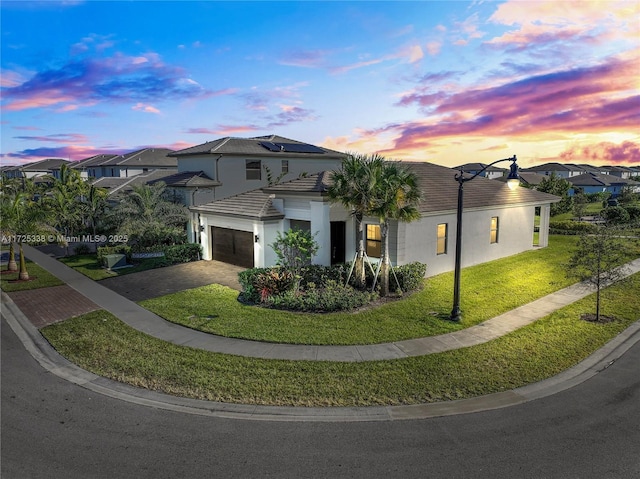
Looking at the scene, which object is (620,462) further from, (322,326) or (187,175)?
(187,175)

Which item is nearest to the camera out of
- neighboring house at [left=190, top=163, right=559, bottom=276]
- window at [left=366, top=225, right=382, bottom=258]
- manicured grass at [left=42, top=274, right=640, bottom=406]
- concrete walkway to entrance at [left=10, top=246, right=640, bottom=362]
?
manicured grass at [left=42, top=274, right=640, bottom=406]

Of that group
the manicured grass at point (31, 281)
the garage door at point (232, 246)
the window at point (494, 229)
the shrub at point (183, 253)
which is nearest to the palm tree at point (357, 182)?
the garage door at point (232, 246)

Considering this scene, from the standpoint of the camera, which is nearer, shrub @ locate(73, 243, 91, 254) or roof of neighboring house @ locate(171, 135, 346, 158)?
shrub @ locate(73, 243, 91, 254)

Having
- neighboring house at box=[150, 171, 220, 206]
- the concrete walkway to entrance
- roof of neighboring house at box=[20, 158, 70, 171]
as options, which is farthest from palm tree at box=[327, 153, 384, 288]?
roof of neighboring house at box=[20, 158, 70, 171]

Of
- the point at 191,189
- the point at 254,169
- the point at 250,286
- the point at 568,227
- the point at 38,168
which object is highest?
the point at 38,168

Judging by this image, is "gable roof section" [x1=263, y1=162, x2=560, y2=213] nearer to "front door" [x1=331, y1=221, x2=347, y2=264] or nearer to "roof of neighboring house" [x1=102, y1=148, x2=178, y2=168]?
"front door" [x1=331, y1=221, x2=347, y2=264]

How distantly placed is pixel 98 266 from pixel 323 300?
1679cm

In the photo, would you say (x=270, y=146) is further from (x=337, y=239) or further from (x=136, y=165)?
(x=136, y=165)

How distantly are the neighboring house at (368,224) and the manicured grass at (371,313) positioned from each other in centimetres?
212

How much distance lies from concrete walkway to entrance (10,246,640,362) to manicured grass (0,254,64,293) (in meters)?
5.20

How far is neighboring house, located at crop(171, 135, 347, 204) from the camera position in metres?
32.4

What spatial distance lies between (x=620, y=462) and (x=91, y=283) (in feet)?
70.9

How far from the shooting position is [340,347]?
11.6 metres

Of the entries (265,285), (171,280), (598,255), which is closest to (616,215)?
(598,255)
